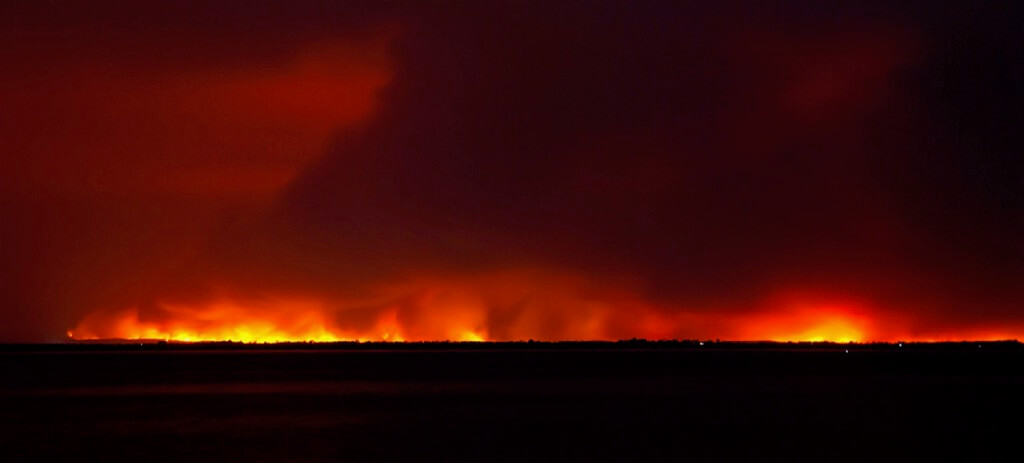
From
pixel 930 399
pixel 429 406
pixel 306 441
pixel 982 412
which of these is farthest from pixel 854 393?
pixel 306 441

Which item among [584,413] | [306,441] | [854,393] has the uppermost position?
[854,393]

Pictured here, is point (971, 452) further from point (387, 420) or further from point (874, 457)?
point (387, 420)

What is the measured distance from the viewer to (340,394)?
50500mm

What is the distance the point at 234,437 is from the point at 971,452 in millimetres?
17868

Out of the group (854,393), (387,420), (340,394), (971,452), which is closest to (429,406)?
(387,420)

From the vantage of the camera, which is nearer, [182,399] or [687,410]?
[687,410]

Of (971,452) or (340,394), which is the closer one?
(971,452)

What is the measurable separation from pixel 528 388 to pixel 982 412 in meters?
20.0

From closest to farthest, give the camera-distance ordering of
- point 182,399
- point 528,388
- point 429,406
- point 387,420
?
point 387,420 → point 429,406 → point 182,399 → point 528,388

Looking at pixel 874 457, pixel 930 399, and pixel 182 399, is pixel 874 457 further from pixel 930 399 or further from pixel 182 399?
pixel 182 399

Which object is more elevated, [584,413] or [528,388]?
[528,388]

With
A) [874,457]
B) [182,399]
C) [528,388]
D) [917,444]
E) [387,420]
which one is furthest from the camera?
[528,388]

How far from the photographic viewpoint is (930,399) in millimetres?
44531

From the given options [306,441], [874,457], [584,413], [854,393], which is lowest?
[874,457]
